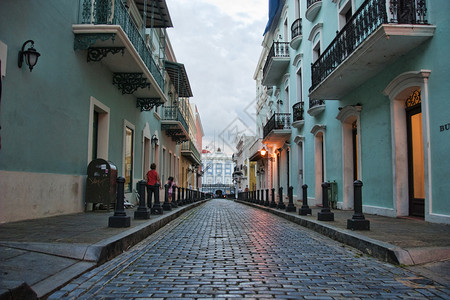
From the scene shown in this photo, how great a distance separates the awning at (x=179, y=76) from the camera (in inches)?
828

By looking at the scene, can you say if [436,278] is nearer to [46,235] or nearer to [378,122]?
[46,235]

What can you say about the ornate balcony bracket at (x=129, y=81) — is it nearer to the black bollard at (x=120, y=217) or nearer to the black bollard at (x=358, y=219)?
the black bollard at (x=120, y=217)

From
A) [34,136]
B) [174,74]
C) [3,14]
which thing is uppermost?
[174,74]

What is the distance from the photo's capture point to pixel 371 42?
8.98m

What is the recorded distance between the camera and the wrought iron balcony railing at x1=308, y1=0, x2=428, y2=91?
8594 mm

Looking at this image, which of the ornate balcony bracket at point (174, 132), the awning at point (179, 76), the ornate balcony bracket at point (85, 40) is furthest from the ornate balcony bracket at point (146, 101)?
the ornate balcony bracket at point (85, 40)

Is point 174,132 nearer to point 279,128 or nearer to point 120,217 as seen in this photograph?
point 279,128

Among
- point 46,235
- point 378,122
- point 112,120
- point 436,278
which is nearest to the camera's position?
point 436,278

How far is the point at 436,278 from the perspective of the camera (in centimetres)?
415

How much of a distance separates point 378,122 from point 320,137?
6224 millimetres

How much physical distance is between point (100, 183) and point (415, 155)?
8.32 m

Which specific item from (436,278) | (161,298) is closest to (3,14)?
(161,298)

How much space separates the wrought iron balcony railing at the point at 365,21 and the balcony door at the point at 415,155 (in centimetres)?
187

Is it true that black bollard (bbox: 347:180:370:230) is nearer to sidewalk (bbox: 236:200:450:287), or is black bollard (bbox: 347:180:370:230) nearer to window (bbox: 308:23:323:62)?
sidewalk (bbox: 236:200:450:287)
